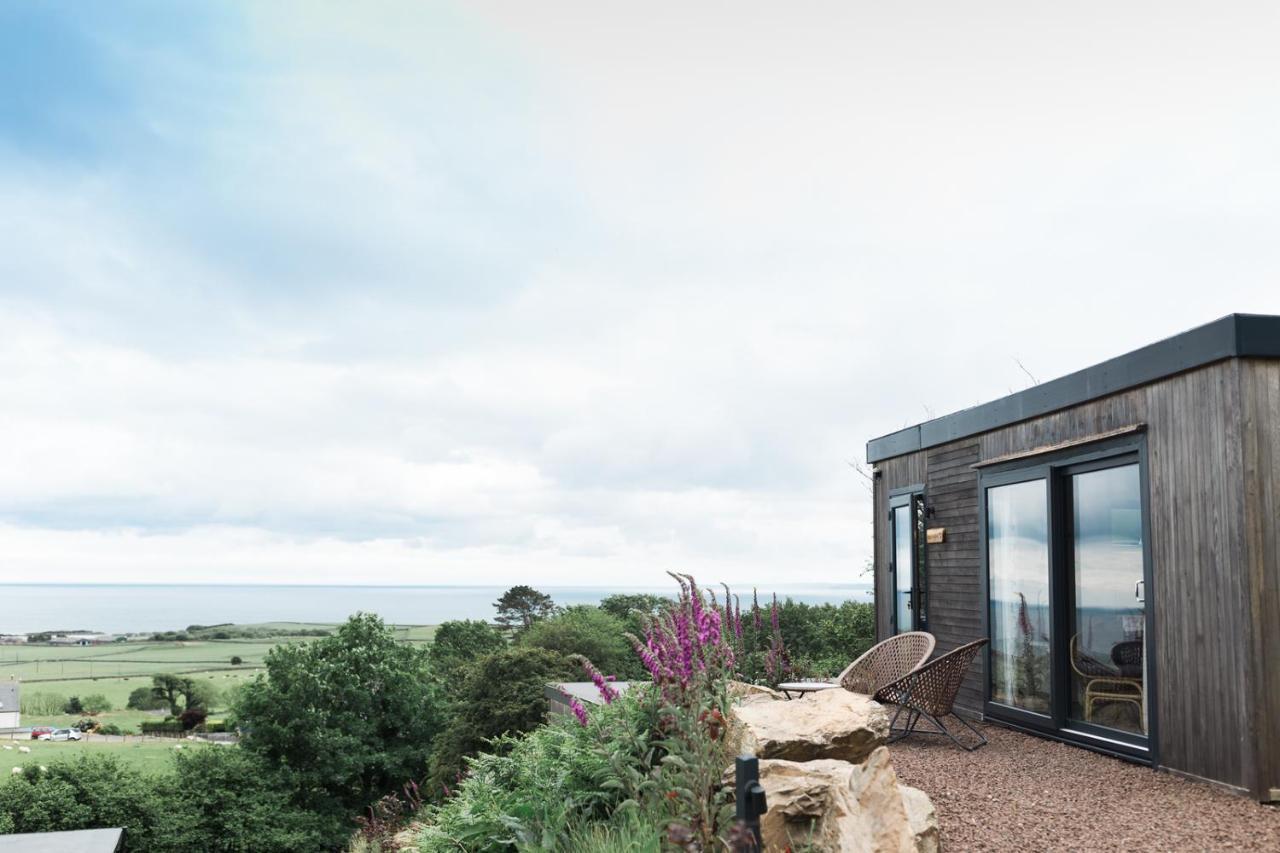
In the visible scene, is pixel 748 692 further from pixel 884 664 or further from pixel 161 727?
pixel 161 727

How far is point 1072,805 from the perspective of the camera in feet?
15.4

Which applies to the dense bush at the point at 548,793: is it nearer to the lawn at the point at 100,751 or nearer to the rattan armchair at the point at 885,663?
the rattan armchair at the point at 885,663

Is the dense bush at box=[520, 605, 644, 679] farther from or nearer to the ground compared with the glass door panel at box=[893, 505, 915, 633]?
nearer to the ground

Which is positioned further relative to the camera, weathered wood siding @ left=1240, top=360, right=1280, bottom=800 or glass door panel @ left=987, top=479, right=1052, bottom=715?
glass door panel @ left=987, top=479, right=1052, bottom=715

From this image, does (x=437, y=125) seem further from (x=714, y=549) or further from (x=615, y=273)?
(x=714, y=549)

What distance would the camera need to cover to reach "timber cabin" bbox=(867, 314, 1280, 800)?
16.3 ft

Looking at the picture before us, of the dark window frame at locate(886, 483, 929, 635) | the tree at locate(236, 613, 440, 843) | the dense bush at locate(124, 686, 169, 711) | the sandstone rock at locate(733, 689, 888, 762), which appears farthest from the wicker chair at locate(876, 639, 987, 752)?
the dense bush at locate(124, 686, 169, 711)

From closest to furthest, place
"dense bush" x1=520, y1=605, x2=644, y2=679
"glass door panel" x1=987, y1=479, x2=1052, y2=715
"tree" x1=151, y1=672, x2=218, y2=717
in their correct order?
1. "glass door panel" x1=987, y1=479, x2=1052, y2=715
2. "dense bush" x1=520, y1=605, x2=644, y2=679
3. "tree" x1=151, y1=672, x2=218, y2=717

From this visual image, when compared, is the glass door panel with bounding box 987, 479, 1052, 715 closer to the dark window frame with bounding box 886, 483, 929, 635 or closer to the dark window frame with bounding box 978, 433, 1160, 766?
the dark window frame with bounding box 978, 433, 1160, 766

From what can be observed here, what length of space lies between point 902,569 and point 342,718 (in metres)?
16.2

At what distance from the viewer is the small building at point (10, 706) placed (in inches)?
1239

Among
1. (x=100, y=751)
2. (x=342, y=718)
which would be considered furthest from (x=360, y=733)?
(x=100, y=751)

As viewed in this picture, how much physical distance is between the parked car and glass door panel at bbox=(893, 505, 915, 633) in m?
32.8

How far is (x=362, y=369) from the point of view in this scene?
20438 mm
